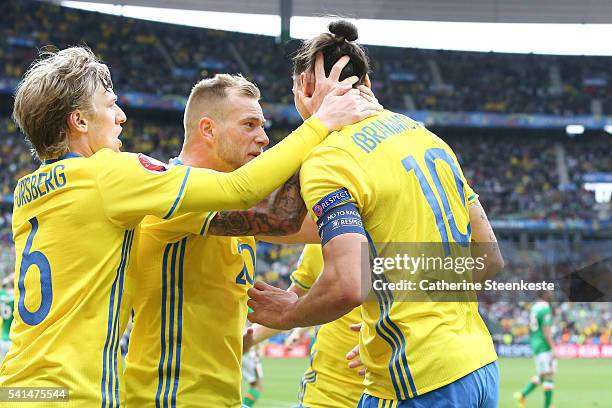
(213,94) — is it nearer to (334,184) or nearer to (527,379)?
(334,184)

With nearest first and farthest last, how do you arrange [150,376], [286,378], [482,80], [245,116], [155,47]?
[150,376], [245,116], [286,378], [155,47], [482,80]

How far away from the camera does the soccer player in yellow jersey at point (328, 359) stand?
547 cm

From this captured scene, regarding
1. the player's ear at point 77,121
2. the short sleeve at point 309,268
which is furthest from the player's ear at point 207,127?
the short sleeve at point 309,268

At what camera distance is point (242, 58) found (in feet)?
142

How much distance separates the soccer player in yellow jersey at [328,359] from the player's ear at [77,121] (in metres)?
2.54

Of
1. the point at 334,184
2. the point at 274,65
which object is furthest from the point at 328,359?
the point at 274,65

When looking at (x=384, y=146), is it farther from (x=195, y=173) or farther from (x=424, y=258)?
(x=195, y=173)

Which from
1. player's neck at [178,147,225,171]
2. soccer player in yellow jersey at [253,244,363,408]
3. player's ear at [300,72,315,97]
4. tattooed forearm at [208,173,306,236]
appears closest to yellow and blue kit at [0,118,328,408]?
tattooed forearm at [208,173,306,236]

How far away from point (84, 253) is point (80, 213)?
Answer: 6.2 inches

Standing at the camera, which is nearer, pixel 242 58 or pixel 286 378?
pixel 286 378

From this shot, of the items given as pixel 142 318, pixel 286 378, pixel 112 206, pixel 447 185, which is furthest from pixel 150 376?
pixel 286 378

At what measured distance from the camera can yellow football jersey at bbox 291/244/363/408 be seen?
5473 millimetres

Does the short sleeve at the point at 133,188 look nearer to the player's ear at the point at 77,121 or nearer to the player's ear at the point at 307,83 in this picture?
the player's ear at the point at 77,121

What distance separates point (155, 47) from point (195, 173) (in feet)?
133
